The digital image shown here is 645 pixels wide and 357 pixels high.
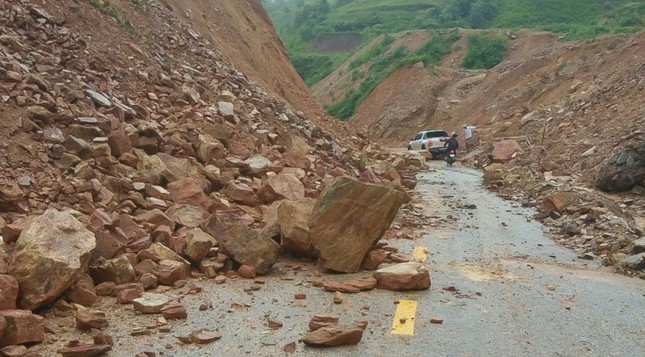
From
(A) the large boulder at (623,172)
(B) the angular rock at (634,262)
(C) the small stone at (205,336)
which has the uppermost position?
(A) the large boulder at (623,172)

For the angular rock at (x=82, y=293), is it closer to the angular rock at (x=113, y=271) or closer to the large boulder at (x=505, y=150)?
the angular rock at (x=113, y=271)

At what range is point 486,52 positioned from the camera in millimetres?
49375

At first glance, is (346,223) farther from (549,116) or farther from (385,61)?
(385,61)

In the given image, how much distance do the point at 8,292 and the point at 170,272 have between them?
4.72 ft

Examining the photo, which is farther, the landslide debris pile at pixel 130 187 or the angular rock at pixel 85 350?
the landslide debris pile at pixel 130 187

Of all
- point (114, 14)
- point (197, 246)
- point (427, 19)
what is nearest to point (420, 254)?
point (197, 246)

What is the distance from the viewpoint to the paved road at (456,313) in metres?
4.63

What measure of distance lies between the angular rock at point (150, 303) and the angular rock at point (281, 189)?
3313mm

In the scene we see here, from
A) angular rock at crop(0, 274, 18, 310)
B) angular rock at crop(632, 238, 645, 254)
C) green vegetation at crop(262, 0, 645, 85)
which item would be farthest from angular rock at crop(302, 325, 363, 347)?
green vegetation at crop(262, 0, 645, 85)

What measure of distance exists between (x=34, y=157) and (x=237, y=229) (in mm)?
2297

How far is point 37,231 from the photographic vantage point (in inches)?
205

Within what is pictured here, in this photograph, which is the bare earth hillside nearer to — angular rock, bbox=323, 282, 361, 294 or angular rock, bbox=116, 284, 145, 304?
angular rock, bbox=323, 282, 361, 294


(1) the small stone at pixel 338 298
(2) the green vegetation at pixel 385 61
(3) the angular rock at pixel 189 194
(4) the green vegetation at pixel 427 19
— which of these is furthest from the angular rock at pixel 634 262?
(2) the green vegetation at pixel 385 61

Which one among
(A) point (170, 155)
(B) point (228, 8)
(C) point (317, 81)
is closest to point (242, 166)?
(A) point (170, 155)
